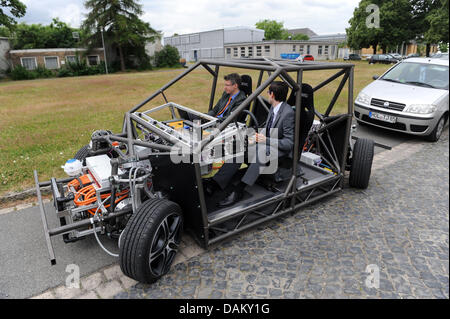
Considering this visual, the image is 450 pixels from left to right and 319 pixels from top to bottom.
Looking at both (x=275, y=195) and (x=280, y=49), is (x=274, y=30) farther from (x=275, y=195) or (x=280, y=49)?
(x=275, y=195)

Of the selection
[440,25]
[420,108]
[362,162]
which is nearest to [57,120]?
[362,162]

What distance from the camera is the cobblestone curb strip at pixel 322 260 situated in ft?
9.96

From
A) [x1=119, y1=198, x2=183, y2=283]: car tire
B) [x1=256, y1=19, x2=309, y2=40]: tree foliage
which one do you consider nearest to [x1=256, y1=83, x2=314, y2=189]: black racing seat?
[x1=119, y1=198, x2=183, y2=283]: car tire

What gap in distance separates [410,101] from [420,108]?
283 millimetres

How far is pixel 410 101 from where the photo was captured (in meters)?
7.38

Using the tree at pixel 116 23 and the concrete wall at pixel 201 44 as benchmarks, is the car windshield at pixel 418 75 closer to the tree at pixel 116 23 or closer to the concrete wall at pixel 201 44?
the tree at pixel 116 23

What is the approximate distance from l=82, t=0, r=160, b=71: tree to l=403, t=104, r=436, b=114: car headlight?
3633 cm

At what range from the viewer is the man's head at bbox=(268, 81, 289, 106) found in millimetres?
4141

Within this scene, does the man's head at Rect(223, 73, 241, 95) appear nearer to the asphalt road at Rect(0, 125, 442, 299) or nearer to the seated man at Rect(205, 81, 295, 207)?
the seated man at Rect(205, 81, 295, 207)

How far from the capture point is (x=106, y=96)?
1552 centimetres

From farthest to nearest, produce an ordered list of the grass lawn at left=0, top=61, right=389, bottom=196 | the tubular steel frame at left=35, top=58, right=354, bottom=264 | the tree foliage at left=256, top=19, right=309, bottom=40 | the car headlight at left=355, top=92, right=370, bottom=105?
the tree foliage at left=256, top=19, right=309, bottom=40 < the car headlight at left=355, top=92, right=370, bottom=105 < the grass lawn at left=0, top=61, right=389, bottom=196 < the tubular steel frame at left=35, top=58, right=354, bottom=264
